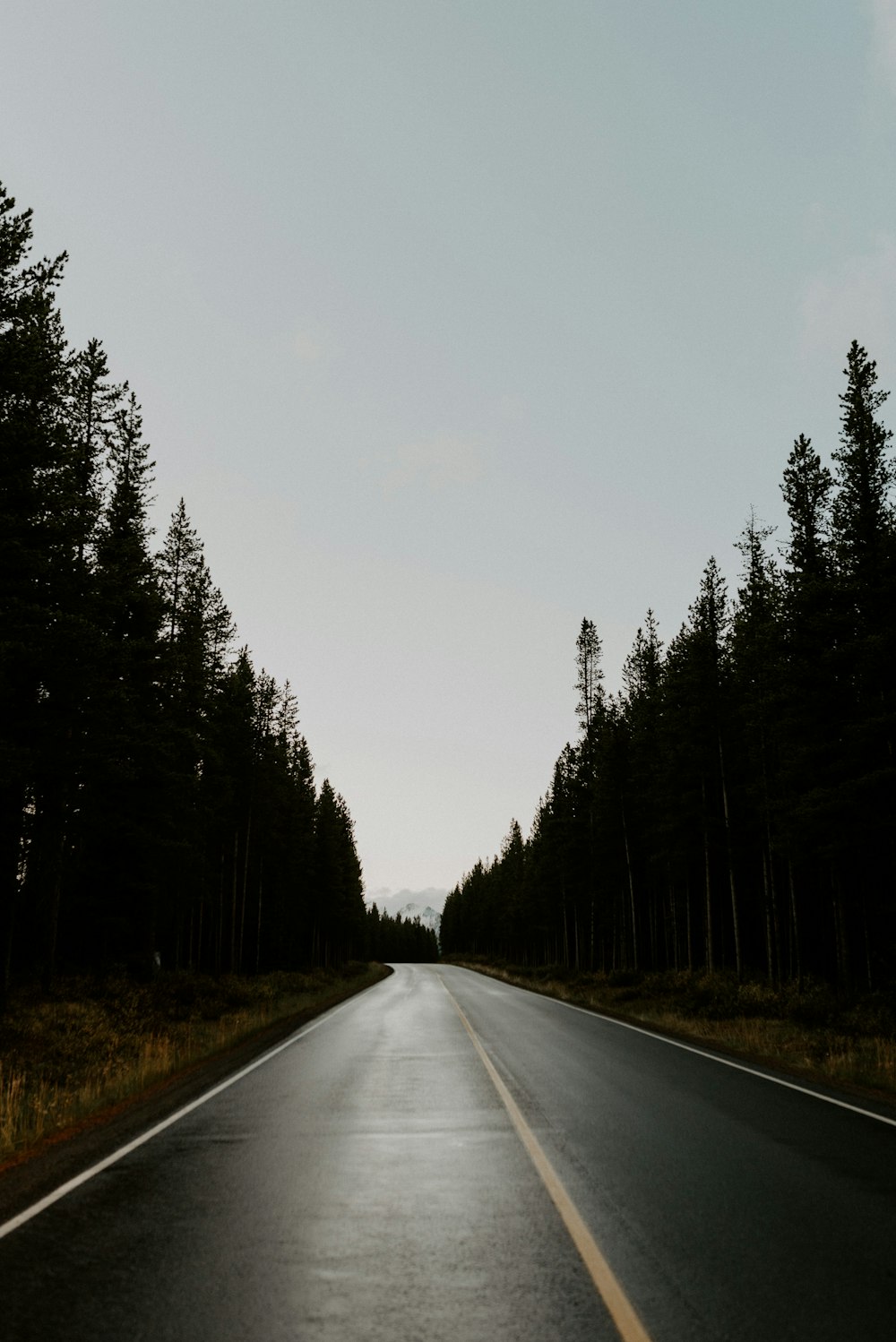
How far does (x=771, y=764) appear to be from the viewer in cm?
3922

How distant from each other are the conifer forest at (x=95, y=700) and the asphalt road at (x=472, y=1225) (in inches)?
399

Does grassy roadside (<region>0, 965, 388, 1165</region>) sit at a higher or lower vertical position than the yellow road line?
lower

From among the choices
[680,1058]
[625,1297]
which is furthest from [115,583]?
[625,1297]

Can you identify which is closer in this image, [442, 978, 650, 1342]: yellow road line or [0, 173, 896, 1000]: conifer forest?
[442, 978, 650, 1342]: yellow road line

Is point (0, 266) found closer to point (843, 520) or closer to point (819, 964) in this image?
point (843, 520)

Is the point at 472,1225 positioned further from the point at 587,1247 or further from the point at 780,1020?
the point at 780,1020

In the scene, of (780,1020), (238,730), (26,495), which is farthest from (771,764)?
(26,495)

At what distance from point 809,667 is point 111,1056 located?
22512mm

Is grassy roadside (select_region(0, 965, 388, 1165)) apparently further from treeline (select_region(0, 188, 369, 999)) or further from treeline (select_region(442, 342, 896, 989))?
treeline (select_region(442, 342, 896, 989))

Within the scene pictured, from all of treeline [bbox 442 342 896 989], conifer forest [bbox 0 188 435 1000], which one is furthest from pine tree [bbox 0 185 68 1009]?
treeline [bbox 442 342 896 989]

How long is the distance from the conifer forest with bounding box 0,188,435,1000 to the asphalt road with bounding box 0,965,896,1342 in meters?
10.1

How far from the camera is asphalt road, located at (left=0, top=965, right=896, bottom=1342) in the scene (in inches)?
183

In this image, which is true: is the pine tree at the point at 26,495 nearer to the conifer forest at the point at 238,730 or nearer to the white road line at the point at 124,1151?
the conifer forest at the point at 238,730

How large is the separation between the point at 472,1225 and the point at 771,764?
117 feet
